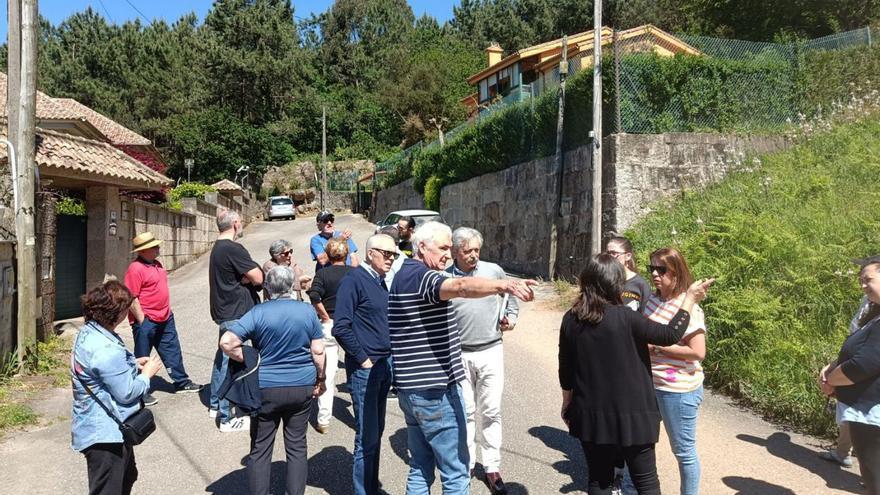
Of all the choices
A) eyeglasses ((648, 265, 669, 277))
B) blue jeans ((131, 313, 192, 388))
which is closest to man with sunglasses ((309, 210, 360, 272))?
blue jeans ((131, 313, 192, 388))

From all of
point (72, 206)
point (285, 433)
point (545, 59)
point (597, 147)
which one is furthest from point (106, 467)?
point (545, 59)

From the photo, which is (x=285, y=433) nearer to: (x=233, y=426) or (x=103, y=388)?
(x=103, y=388)

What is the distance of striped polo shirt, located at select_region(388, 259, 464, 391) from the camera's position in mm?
3322

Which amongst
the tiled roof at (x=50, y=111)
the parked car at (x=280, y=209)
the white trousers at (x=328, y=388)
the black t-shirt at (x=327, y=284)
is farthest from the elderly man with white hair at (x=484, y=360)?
the parked car at (x=280, y=209)

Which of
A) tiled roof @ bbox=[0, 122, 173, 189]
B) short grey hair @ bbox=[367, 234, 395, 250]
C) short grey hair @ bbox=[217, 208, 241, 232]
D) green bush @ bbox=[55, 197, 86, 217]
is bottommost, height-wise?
short grey hair @ bbox=[367, 234, 395, 250]

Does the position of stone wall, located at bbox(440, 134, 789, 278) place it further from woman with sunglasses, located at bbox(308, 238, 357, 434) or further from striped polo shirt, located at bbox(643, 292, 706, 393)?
striped polo shirt, located at bbox(643, 292, 706, 393)

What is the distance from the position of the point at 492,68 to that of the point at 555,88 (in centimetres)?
2299

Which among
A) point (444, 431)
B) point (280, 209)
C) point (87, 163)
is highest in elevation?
point (280, 209)

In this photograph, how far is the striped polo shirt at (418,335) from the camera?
332 cm

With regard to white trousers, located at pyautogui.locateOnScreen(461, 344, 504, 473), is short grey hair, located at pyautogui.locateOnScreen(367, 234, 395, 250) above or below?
above

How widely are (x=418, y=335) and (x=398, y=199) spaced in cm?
2645

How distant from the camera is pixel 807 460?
16.0ft

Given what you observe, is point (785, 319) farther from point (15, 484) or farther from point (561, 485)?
point (15, 484)

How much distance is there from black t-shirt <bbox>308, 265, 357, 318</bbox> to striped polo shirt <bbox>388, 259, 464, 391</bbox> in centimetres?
214
